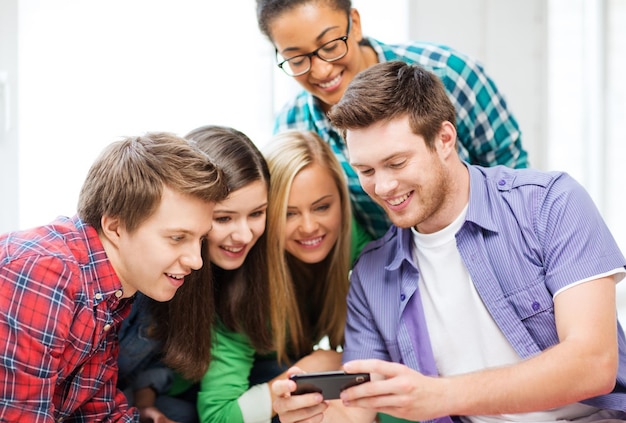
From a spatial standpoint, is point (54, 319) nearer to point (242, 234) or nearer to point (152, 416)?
point (242, 234)

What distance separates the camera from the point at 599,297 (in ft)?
5.35

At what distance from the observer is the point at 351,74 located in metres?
2.21

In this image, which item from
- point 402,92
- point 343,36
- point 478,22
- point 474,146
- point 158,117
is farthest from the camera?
point 478,22

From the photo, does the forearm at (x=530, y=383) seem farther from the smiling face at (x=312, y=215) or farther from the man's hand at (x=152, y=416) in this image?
the man's hand at (x=152, y=416)

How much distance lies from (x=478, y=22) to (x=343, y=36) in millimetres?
1218

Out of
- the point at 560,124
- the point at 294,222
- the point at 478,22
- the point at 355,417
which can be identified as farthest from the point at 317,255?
the point at 560,124

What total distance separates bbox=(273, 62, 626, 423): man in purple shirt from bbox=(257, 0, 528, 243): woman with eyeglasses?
311mm

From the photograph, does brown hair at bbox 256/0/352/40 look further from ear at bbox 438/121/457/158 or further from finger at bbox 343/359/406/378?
finger at bbox 343/359/406/378

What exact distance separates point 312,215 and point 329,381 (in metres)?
0.72

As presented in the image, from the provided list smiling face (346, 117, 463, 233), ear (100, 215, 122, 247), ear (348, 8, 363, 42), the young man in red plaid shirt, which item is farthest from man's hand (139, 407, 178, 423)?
ear (348, 8, 363, 42)

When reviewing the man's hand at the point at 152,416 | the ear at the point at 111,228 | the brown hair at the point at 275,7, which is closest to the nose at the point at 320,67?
the brown hair at the point at 275,7

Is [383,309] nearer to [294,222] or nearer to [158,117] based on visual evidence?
[294,222]

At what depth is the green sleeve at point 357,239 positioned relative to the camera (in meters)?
2.40

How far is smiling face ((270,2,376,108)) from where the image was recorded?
81.3 inches
